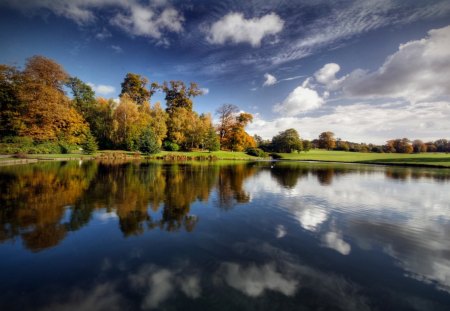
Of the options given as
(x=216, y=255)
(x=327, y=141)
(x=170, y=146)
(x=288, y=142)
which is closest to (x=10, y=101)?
(x=170, y=146)

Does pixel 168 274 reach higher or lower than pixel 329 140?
lower

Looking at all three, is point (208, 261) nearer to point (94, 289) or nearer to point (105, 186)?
point (94, 289)

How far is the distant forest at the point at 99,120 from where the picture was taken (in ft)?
126

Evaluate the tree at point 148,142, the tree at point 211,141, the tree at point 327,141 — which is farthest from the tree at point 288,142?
the tree at point 148,142

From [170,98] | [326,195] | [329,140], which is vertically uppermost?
[170,98]

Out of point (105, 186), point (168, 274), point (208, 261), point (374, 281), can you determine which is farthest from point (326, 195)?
point (105, 186)

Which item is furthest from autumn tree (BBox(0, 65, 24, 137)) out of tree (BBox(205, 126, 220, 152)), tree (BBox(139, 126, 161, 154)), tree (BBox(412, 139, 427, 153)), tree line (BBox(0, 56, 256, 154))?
tree (BBox(412, 139, 427, 153))

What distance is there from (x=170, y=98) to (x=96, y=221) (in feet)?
221

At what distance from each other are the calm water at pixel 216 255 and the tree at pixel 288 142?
70316 millimetres

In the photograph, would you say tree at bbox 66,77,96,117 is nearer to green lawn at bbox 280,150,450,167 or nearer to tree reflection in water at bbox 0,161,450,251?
tree reflection in water at bbox 0,161,450,251

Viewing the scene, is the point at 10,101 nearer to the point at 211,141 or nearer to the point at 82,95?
the point at 82,95

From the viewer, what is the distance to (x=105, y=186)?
50.7 ft

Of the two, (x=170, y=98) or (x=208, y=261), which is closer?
(x=208, y=261)

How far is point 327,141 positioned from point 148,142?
9868cm
